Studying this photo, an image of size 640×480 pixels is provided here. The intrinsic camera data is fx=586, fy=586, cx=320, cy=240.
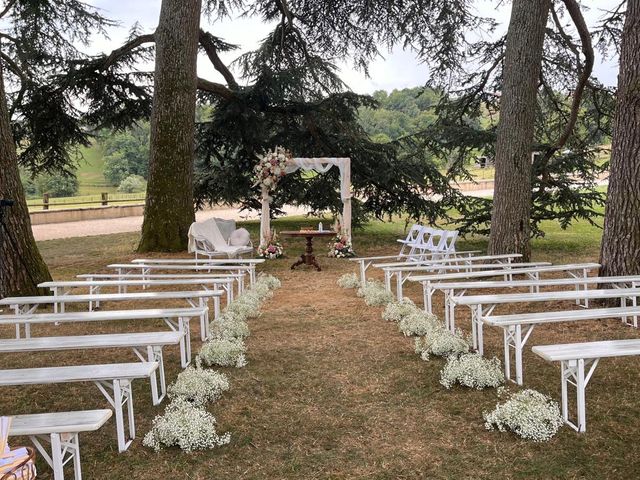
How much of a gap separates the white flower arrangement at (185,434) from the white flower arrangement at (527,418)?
1.62m

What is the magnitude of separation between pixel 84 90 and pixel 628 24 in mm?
11145

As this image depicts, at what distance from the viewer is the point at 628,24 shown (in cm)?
649

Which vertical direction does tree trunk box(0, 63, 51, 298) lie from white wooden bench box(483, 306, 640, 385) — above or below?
above

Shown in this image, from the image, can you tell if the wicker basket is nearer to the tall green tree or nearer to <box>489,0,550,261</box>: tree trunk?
<box>489,0,550,261</box>: tree trunk

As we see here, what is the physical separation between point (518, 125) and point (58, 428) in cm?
834

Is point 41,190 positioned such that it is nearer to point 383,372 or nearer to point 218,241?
point 218,241

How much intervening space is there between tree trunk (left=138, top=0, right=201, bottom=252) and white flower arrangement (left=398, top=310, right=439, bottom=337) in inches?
272

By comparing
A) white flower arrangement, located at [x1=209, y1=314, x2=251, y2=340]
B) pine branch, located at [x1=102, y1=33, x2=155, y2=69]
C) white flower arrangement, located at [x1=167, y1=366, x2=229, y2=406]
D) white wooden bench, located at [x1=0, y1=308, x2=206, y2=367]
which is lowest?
white flower arrangement, located at [x1=167, y1=366, x2=229, y2=406]

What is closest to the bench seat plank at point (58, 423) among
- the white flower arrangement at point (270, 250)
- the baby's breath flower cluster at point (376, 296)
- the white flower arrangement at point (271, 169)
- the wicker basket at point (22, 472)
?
the wicker basket at point (22, 472)

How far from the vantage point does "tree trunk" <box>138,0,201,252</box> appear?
1178 cm

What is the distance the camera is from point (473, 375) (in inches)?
168

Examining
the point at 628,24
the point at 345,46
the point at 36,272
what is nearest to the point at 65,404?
the point at 36,272

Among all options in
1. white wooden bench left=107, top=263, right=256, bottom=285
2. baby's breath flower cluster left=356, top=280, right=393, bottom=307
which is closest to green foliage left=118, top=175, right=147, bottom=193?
white wooden bench left=107, top=263, right=256, bottom=285

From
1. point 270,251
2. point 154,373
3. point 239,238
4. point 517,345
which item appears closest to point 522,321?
point 517,345
